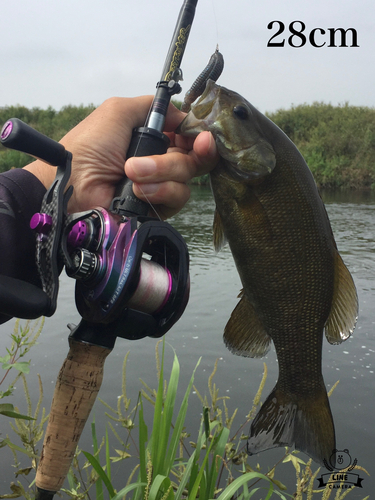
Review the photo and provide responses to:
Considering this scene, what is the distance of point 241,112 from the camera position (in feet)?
5.75

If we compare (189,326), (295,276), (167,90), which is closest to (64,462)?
(295,276)

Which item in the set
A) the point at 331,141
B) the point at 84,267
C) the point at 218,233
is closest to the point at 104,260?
the point at 84,267

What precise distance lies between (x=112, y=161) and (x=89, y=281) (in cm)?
91

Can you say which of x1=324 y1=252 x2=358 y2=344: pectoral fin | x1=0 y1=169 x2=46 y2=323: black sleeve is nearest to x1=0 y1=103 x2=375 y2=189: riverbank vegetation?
x1=0 y1=169 x2=46 y2=323: black sleeve

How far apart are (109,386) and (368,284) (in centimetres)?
555

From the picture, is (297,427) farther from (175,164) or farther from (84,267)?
(175,164)

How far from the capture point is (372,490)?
3695 millimetres

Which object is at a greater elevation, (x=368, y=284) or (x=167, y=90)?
(x=167, y=90)

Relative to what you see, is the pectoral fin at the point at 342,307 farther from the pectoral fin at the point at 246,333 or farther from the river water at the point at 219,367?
the river water at the point at 219,367

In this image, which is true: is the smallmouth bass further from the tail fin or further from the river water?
the river water

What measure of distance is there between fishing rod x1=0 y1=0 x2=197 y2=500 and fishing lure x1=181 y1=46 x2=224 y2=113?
1.67ft

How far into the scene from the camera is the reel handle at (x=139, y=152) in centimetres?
169

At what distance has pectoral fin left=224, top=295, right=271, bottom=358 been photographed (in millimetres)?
1812

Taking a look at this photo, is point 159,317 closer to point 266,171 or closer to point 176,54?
point 266,171
